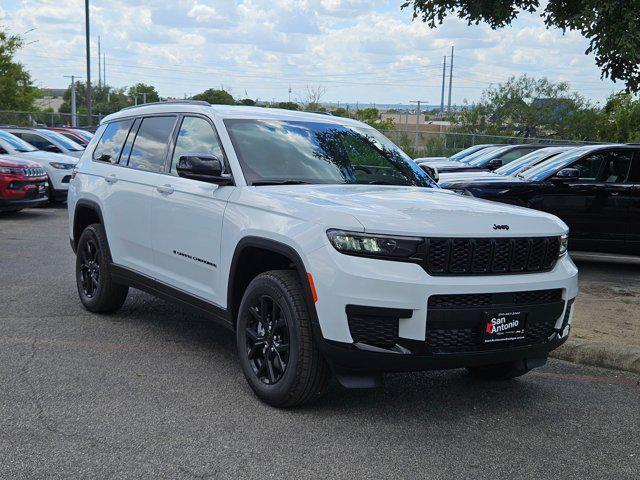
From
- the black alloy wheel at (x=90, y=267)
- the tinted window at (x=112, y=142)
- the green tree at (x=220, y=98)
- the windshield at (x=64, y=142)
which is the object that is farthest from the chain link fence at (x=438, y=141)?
the black alloy wheel at (x=90, y=267)

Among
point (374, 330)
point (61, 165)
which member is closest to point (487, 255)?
point (374, 330)

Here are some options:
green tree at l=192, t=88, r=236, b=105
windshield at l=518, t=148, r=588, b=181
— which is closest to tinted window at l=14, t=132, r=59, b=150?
green tree at l=192, t=88, r=236, b=105

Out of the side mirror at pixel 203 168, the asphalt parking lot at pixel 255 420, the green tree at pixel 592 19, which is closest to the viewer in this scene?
the asphalt parking lot at pixel 255 420

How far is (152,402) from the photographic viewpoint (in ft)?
16.0

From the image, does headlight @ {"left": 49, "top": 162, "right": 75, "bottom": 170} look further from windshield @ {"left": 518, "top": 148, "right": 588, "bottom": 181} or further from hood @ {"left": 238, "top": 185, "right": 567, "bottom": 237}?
hood @ {"left": 238, "top": 185, "right": 567, "bottom": 237}

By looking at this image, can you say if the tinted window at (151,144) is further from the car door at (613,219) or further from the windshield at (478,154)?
the windshield at (478,154)

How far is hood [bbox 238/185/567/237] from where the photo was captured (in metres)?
4.36

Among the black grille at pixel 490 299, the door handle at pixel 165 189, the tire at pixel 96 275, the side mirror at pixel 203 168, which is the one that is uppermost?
the side mirror at pixel 203 168

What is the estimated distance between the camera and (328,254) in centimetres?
436

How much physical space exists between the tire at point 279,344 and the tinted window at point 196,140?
3.72 feet

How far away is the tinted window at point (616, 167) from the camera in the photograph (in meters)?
10.9

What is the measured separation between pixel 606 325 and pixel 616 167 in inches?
177

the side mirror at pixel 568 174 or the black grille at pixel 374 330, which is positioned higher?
the side mirror at pixel 568 174

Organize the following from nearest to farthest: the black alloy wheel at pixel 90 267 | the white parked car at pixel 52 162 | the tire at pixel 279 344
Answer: the tire at pixel 279 344 → the black alloy wheel at pixel 90 267 → the white parked car at pixel 52 162
